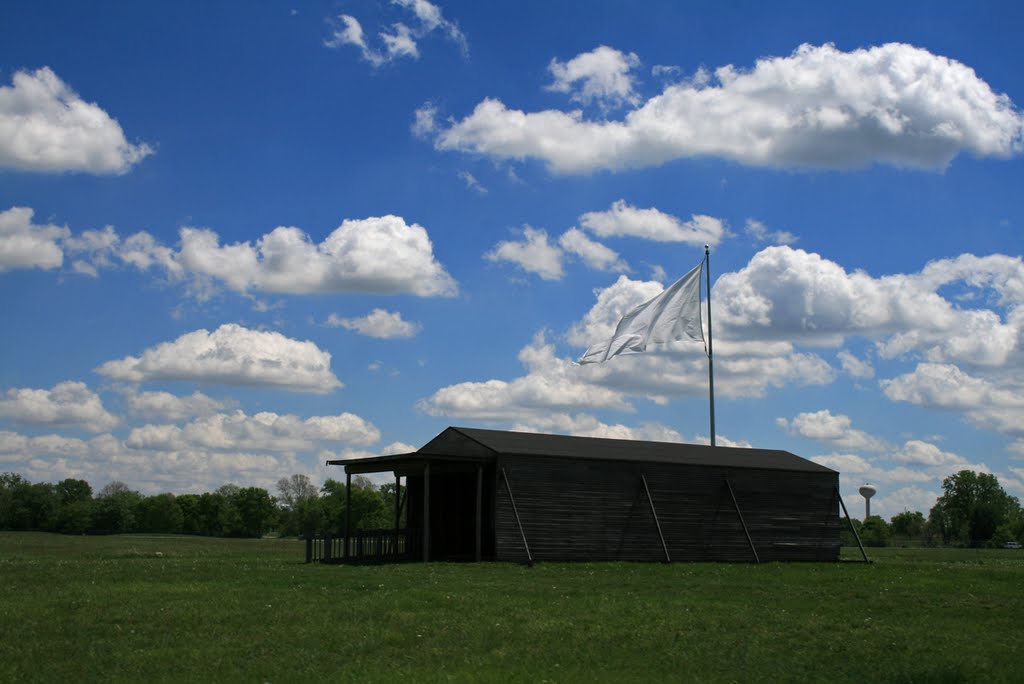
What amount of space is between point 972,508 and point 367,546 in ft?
337

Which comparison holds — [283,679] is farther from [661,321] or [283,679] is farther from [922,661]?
[661,321]

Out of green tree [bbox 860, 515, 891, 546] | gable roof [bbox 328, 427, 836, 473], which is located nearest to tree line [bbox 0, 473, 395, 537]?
green tree [bbox 860, 515, 891, 546]

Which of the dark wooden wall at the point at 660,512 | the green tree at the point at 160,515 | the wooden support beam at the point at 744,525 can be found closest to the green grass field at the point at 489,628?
the dark wooden wall at the point at 660,512

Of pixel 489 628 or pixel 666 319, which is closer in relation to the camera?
pixel 489 628

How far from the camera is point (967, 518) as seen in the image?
116m

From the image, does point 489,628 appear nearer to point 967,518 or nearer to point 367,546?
point 367,546

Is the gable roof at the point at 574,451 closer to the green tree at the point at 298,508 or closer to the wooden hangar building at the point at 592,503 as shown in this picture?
the wooden hangar building at the point at 592,503

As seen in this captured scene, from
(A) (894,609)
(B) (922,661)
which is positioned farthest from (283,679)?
(A) (894,609)

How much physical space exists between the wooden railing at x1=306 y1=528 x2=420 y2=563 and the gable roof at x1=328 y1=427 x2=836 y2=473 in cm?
203

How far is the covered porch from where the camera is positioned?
95.3 ft

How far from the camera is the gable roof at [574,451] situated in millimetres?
29984

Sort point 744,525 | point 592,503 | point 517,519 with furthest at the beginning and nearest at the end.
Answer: point 744,525, point 592,503, point 517,519

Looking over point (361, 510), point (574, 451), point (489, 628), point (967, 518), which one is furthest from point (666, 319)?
point (967, 518)

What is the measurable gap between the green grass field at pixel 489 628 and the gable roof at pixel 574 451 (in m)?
6.85
